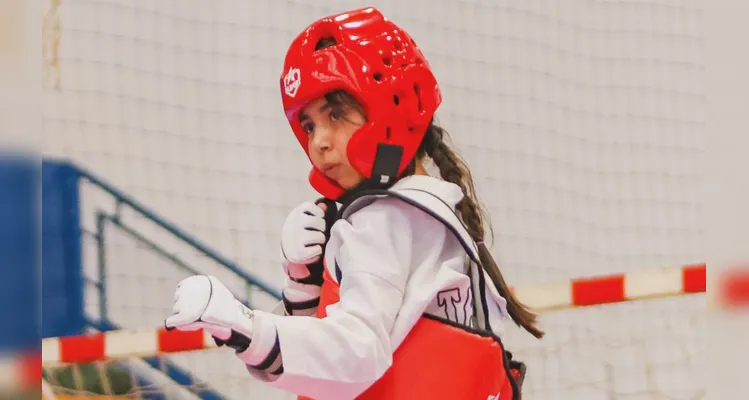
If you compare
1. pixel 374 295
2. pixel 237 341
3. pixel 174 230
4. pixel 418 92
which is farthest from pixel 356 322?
pixel 174 230

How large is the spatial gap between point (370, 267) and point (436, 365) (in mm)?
159

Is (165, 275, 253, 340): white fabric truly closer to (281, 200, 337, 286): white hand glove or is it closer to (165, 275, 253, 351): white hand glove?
(165, 275, 253, 351): white hand glove

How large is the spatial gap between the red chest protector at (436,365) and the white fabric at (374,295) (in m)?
0.02

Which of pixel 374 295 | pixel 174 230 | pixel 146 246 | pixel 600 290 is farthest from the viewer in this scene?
pixel 146 246

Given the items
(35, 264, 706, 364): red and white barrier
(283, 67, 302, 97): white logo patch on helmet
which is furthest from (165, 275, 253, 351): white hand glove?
(35, 264, 706, 364): red and white barrier

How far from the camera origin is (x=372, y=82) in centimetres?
120

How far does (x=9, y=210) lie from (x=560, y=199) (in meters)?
3.01

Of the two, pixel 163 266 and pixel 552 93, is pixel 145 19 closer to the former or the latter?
pixel 163 266

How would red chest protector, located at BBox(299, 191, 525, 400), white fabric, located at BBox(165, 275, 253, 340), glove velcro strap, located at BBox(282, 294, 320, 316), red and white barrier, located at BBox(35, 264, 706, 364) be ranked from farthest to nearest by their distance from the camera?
red and white barrier, located at BBox(35, 264, 706, 364), glove velcro strap, located at BBox(282, 294, 320, 316), red chest protector, located at BBox(299, 191, 525, 400), white fabric, located at BBox(165, 275, 253, 340)

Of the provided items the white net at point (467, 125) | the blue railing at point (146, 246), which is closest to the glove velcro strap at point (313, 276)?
the blue railing at point (146, 246)

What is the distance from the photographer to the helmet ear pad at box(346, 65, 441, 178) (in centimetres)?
121

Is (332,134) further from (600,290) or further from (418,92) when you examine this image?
(600,290)

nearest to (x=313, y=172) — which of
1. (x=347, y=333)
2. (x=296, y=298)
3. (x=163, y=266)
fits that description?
(x=296, y=298)

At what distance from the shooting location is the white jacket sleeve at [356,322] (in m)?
1.07
